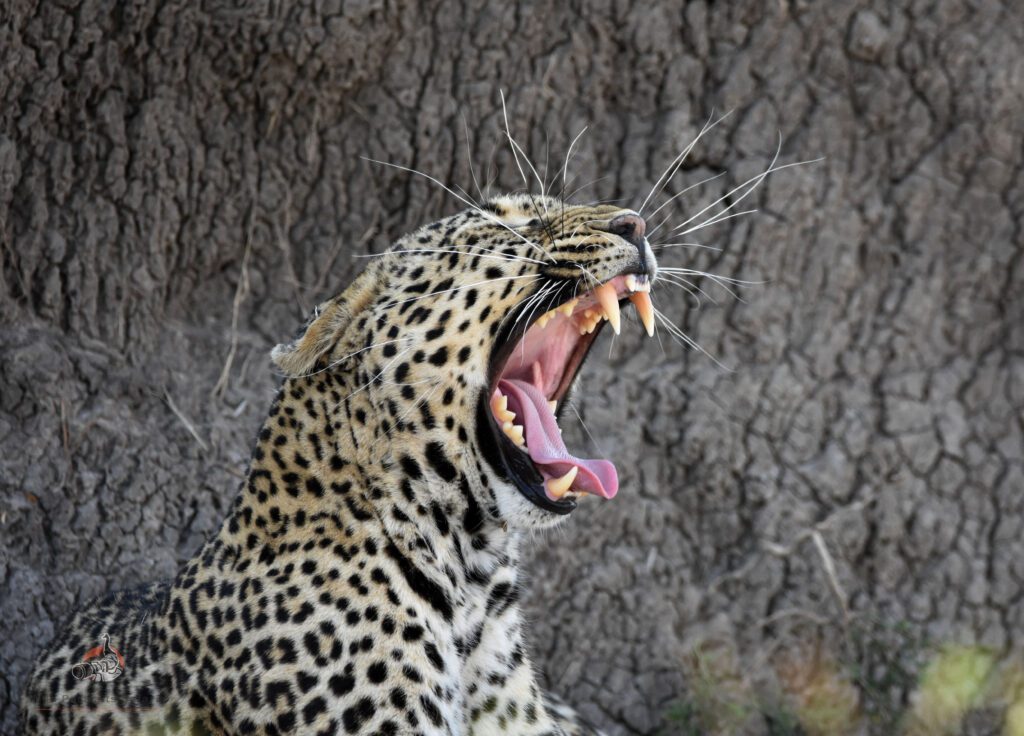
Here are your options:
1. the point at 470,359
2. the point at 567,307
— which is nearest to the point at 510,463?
the point at 470,359

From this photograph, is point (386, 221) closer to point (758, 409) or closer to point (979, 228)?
point (758, 409)

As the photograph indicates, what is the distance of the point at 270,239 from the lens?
6.31 meters

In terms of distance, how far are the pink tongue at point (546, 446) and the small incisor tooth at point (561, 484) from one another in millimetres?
22

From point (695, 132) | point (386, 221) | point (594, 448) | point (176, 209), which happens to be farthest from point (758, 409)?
point (176, 209)

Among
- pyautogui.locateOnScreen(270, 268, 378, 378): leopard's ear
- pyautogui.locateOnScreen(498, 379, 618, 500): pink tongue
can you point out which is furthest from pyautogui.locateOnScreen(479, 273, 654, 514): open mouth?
pyautogui.locateOnScreen(270, 268, 378, 378): leopard's ear

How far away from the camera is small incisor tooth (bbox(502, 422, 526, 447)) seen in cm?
429

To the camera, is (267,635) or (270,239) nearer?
(267,635)

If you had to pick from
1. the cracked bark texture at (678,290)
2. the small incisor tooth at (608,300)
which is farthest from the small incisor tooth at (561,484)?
the cracked bark texture at (678,290)

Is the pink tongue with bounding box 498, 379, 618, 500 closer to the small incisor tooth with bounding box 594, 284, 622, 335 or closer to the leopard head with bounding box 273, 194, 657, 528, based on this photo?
the leopard head with bounding box 273, 194, 657, 528

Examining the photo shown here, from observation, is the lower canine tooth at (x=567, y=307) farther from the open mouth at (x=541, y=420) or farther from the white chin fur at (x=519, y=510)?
the white chin fur at (x=519, y=510)

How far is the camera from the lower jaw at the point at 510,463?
4270mm

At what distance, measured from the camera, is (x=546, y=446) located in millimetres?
4367

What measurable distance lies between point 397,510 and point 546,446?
524 millimetres

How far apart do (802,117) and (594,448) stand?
1902mm
